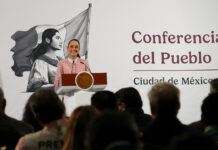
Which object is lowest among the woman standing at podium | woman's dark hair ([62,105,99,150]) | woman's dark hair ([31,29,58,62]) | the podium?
woman's dark hair ([62,105,99,150])

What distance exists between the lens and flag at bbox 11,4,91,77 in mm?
6664

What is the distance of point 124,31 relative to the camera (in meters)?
6.97

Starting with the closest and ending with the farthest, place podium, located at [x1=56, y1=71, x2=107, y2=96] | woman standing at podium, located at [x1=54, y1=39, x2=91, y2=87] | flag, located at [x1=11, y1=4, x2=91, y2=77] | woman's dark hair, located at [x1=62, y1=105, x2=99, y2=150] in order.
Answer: woman's dark hair, located at [x1=62, y1=105, x2=99, y2=150] < podium, located at [x1=56, y1=71, x2=107, y2=96] < woman standing at podium, located at [x1=54, y1=39, x2=91, y2=87] < flag, located at [x1=11, y1=4, x2=91, y2=77]

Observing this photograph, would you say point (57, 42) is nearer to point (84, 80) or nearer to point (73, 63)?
point (73, 63)

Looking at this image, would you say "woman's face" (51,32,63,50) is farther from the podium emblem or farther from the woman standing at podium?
the podium emblem

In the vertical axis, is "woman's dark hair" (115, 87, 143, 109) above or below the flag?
below

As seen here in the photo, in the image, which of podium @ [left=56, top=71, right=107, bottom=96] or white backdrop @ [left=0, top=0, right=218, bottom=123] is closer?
podium @ [left=56, top=71, right=107, bottom=96]

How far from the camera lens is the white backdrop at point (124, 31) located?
6.59 meters

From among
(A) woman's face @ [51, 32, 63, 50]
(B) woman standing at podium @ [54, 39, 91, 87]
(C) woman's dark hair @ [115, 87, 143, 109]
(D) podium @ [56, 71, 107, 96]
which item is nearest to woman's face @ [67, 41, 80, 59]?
(B) woman standing at podium @ [54, 39, 91, 87]

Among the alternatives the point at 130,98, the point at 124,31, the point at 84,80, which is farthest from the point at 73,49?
the point at 130,98

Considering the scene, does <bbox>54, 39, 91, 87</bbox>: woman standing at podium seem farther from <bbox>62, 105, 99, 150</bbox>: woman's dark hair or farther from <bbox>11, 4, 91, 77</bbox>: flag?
<bbox>62, 105, 99, 150</bbox>: woman's dark hair

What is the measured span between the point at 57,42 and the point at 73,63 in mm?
462

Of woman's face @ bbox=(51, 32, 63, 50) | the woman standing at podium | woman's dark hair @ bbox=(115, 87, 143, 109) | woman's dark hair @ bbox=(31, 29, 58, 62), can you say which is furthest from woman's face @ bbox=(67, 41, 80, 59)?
woman's dark hair @ bbox=(115, 87, 143, 109)

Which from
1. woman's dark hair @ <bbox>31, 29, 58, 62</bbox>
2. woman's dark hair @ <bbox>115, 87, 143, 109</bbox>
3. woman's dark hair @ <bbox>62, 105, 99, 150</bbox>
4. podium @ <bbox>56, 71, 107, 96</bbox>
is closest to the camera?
woman's dark hair @ <bbox>62, 105, 99, 150</bbox>
